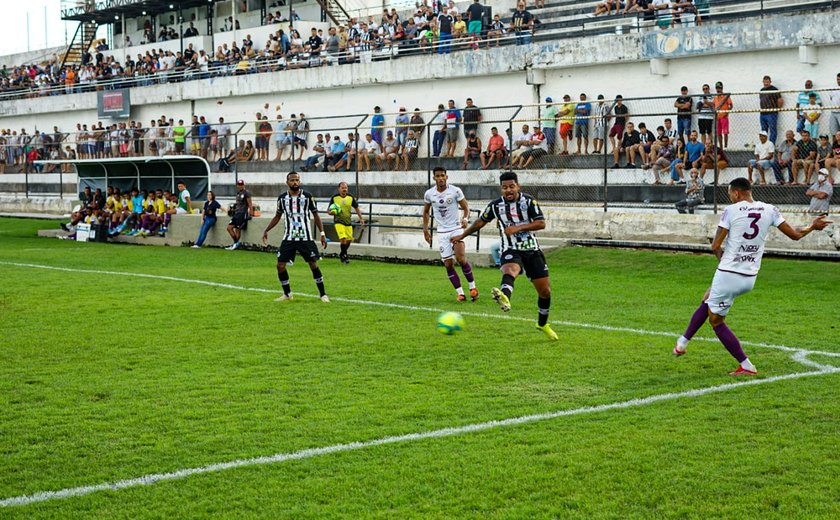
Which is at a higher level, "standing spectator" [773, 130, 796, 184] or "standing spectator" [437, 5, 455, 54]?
"standing spectator" [437, 5, 455, 54]

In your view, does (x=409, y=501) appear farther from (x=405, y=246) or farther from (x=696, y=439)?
(x=405, y=246)

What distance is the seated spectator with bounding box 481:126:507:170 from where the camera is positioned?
85.3 feet

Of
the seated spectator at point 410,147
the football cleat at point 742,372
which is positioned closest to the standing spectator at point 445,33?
the seated spectator at point 410,147

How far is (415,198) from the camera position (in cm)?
2766

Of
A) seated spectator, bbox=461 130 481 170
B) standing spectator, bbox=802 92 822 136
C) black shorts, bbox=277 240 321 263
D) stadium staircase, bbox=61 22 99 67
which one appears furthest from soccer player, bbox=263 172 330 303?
stadium staircase, bbox=61 22 99 67

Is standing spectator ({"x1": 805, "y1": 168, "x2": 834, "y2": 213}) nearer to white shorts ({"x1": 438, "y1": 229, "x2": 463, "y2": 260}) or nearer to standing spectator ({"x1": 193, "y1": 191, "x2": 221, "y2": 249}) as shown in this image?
white shorts ({"x1": 438, "y1": 229, "x2": 463, "y2": 260})

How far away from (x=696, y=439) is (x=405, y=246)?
Answer: 1895 centimetres

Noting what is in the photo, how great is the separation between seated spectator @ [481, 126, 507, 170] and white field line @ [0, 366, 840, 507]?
16787mm

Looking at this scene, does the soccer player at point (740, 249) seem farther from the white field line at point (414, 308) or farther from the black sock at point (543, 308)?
the black sock at point (543, 308)

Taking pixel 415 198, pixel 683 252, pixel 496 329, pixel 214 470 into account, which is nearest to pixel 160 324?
pixel 496 329

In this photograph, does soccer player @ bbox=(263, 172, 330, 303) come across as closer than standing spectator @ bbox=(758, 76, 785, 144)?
Yes

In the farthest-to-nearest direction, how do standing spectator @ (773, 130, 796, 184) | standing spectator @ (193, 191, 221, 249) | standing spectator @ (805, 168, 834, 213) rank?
standing spectator @ (193, 191, 221, 249)
standing spectator @ (773, 130, 796, 184)
standing spectator @ (805, 168, 834, 213)

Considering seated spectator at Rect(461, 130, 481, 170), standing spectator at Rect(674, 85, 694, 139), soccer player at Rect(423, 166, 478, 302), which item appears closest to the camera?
soccer player at Rect(423, 166, 478, 302)

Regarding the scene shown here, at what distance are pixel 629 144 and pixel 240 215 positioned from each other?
407 inches
